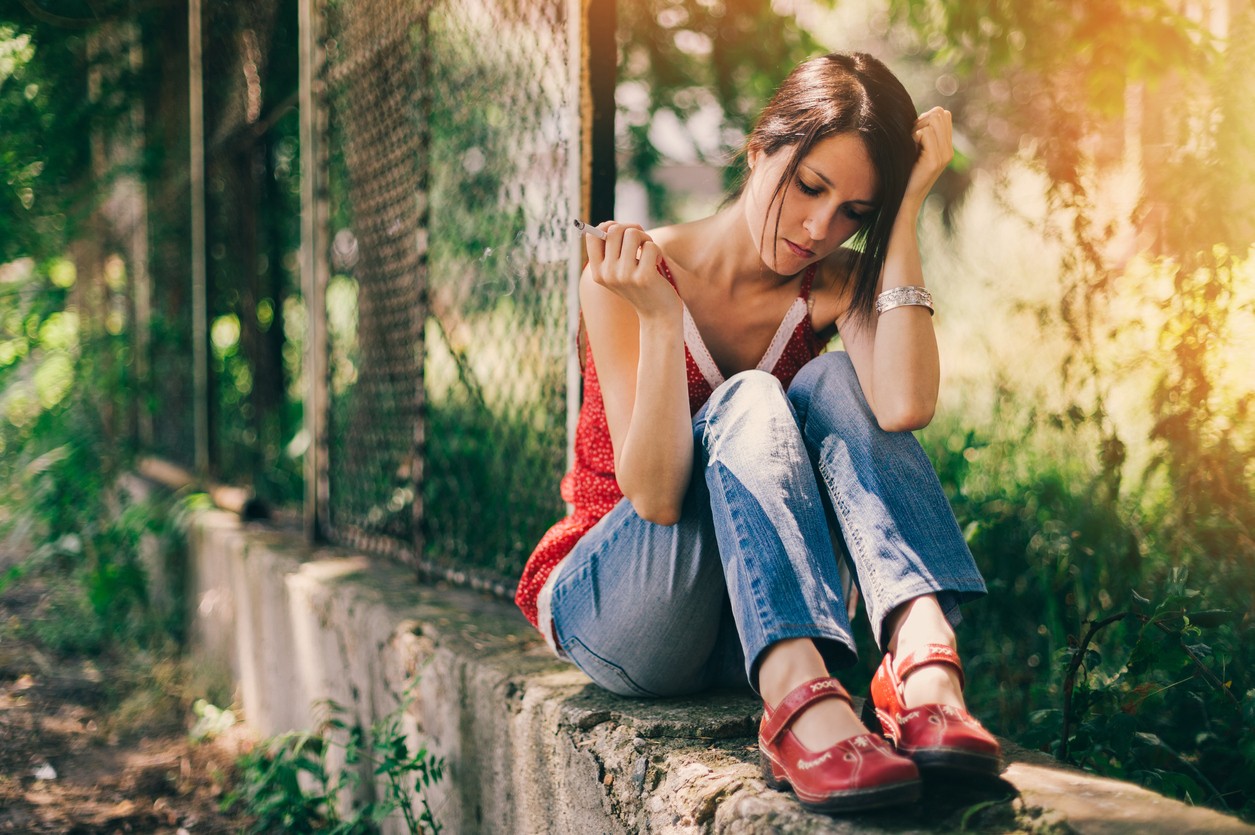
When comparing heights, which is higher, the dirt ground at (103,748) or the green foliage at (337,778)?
the green foliage at (337,778)

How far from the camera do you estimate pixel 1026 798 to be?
1.33 metres

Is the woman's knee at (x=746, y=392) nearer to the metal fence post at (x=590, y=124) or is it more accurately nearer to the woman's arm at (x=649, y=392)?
the woman's arm at (x=649, y=392)

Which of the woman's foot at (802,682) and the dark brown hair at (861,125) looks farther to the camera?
the dark brown hair at (861,125)

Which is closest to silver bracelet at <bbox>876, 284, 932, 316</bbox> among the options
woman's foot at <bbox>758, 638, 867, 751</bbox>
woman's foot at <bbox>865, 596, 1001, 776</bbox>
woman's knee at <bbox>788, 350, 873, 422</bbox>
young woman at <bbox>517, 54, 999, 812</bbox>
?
young woman at <bbox>517, 54, 999, 812</bbox>

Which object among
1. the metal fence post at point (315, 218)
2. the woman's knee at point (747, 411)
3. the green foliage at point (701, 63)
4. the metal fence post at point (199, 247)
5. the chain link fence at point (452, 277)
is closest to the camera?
the woman's knee at point (747, 411)

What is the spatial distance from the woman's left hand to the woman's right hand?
0.53 metres

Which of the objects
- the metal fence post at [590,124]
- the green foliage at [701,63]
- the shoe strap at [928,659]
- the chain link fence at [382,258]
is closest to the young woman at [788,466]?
the shoe strap at [928,659]

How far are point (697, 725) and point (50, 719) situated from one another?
9.29 ft

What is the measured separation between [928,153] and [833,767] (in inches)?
45.9

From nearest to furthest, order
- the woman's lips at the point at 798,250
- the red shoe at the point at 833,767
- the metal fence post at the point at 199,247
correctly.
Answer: the red shoe at the point at 833,767 → the woman's lips at the point at 798,250 → the metal fence post at the point at 199,247

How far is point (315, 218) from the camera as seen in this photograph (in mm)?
3648

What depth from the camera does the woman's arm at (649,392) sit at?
1683 mm

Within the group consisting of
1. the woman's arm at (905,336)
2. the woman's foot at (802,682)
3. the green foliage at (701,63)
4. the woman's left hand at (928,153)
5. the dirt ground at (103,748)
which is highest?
the green foliage at (701,63)

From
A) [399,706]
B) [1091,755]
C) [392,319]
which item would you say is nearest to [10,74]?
[392,319]
